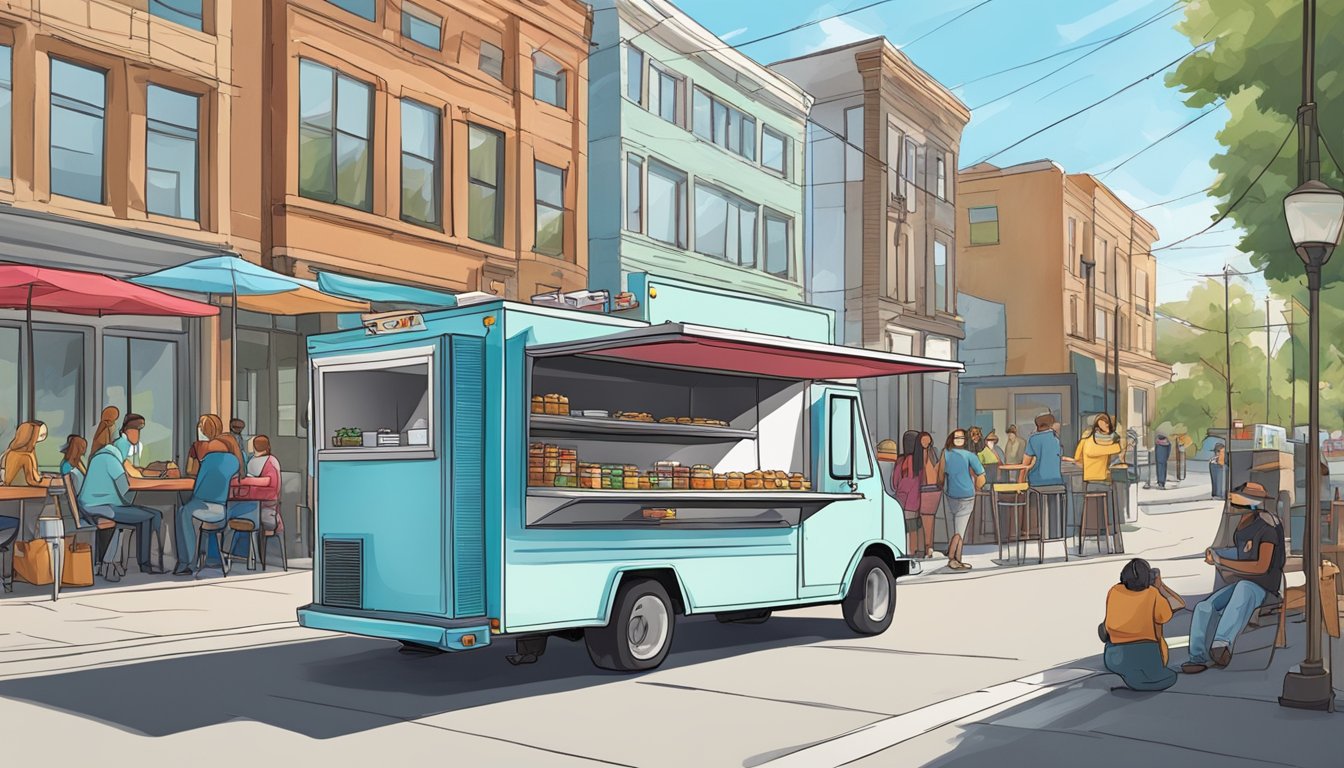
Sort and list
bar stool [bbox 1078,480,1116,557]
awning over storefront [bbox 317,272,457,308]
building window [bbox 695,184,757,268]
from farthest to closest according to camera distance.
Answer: building window [bbox 695,184,757,268], bar stool [bbox 1078,480,1116,557], awning over storefront [bbox 317,272,457,308]

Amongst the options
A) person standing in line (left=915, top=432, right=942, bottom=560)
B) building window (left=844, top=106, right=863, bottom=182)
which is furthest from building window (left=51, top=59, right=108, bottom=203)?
building window (left=844, top=106, right=863, bottom=182)

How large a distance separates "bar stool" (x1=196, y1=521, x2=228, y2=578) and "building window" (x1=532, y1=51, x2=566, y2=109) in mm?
13691

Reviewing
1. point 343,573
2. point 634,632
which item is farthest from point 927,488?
point 343,573

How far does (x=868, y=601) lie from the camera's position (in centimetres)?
1250

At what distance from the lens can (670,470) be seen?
11.2 m

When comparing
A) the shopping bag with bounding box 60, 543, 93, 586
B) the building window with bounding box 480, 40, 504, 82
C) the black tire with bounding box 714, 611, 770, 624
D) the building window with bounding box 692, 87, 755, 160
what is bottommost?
the black tire with bounding box 714, 611, 770, 624

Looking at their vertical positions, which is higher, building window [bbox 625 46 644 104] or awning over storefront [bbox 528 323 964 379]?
building window [bbox 625 46 644 104]

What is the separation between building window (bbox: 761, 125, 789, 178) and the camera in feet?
124

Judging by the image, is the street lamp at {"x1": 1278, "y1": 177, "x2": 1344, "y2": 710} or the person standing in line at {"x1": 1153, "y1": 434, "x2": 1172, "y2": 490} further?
the person standing in line at {"x1": 1153, "y1": 434, "x2": 1172, "y2": 490}

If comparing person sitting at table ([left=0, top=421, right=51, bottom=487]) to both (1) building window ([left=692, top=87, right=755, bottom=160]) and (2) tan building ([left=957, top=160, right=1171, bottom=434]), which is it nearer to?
(1) building window ([left=692, top=87, right=755, bottom=160])

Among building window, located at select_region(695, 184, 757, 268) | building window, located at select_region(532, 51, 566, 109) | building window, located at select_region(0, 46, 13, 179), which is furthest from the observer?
building window, located at select_region(695, 184, 757, 268)

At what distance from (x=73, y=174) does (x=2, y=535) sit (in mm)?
6402

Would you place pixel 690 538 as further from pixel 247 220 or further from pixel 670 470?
pixel 247 220

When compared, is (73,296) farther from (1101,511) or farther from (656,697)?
(1101,511)
